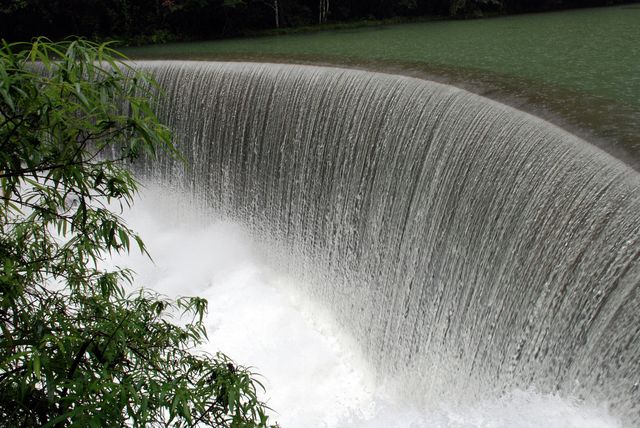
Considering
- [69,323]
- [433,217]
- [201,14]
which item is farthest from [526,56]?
[201,14]

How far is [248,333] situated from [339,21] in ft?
39.0

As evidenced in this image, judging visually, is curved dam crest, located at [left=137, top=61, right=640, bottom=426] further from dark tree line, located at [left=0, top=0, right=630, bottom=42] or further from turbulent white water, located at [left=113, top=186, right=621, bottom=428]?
dark tree line, located at [left=0, top=0, right=630, bottom=42]

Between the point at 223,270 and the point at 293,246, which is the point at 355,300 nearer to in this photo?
the point at 293,246

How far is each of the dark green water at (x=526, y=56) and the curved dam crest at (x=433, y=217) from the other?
18.3 inches

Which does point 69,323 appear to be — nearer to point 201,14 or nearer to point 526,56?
point 526,56

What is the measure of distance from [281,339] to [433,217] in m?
2.15

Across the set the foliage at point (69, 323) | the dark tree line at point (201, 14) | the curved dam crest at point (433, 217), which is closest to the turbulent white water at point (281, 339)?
the curved dam crest at point (433, 217)

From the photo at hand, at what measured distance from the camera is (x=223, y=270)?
836 cm

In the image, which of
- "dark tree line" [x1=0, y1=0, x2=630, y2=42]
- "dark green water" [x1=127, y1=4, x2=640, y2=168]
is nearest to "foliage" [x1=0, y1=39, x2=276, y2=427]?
"dark green water" [x1=127, y1=4, x2=640, y2=168]

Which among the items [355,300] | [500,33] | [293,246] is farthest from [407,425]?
[500,33]

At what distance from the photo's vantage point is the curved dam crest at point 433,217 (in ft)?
12.9

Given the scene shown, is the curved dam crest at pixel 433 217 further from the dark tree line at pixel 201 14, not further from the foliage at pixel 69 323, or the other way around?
the dark tree line at pixel 201 14

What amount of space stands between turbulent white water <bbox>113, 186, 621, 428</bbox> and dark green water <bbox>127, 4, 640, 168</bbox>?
176 cm

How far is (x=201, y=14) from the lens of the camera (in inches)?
640
